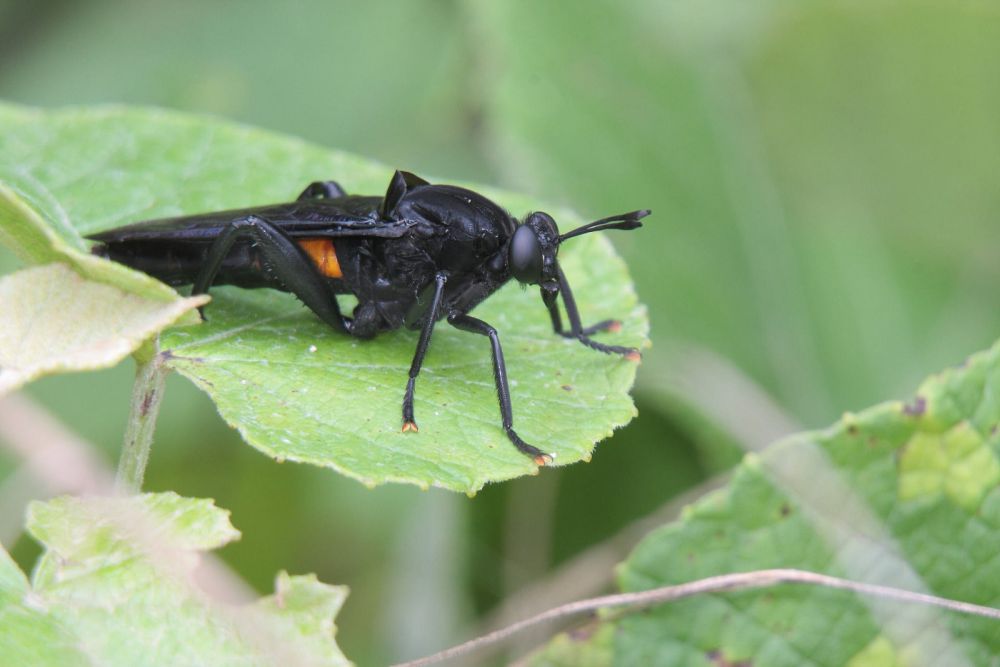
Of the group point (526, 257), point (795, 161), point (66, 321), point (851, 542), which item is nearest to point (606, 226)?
point (526, 257)

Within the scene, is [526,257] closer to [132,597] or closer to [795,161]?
[132,597]

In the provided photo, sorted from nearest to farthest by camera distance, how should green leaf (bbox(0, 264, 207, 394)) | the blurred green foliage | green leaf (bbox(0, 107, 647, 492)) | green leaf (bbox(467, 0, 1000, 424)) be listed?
green leaf (bbox(0, 264, 207, 394)) < green leaf (bbox(0, 107, 647, 492)) < the blurred green foliage < green leaf (bbox(467, 0, 1000, 424))

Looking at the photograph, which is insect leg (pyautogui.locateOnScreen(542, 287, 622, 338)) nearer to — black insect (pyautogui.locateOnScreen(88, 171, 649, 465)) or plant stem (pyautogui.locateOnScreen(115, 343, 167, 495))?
black insect (pyautogui.locateOnScreen(88, 171, 649, 465))

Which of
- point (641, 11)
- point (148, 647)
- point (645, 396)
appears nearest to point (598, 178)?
point (645, 396)

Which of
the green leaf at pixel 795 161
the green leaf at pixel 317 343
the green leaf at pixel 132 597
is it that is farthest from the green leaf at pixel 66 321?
the green leaf at pixel 795 161

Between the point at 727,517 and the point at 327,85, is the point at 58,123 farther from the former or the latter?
the point at 327,85

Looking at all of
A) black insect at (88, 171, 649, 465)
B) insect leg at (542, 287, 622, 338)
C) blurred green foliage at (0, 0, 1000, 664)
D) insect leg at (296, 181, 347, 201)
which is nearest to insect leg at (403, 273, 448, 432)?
black insect at (88, 171, 649, 465)
